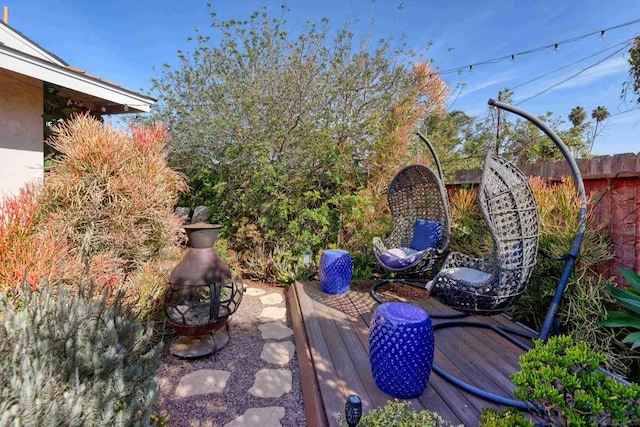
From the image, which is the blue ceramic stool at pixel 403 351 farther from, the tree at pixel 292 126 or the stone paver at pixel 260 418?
the tree at pixel 292 126

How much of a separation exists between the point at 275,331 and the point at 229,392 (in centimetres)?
99

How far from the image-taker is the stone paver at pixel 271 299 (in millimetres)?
3958

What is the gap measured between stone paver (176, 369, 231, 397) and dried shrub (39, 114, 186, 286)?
3.65 ft

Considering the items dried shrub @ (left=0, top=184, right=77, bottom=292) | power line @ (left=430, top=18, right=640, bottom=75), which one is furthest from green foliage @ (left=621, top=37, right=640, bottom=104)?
dried shrub @ (left=0, top=184, right=77, bottom=292)

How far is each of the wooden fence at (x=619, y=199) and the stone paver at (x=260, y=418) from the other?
287 cm

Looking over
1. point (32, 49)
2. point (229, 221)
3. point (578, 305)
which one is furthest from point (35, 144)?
point (578, 305)

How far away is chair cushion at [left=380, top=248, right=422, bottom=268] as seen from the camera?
3.44 metres

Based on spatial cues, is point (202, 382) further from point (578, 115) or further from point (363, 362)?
point (578, 115)

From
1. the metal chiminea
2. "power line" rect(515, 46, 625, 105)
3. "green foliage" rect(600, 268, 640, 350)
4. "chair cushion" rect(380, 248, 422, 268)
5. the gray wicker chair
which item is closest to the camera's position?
"green foliage" rect(600, 268, 640, 350)

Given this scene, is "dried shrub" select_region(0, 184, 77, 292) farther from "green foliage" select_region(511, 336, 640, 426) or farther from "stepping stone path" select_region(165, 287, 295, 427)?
"green foliage" select_region(511, 336, 640, 426)

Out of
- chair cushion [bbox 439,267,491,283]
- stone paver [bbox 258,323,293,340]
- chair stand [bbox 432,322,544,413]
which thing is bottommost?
stone paver [bbox 258,323,293,340]

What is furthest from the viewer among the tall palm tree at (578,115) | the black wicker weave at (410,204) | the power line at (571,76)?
the tall palm tree at (578,115)

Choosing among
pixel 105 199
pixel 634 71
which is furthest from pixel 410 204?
pixel 634 71

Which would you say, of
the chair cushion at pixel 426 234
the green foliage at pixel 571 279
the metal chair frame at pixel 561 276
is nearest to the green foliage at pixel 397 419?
the metal chair frame at pixel 561 276
